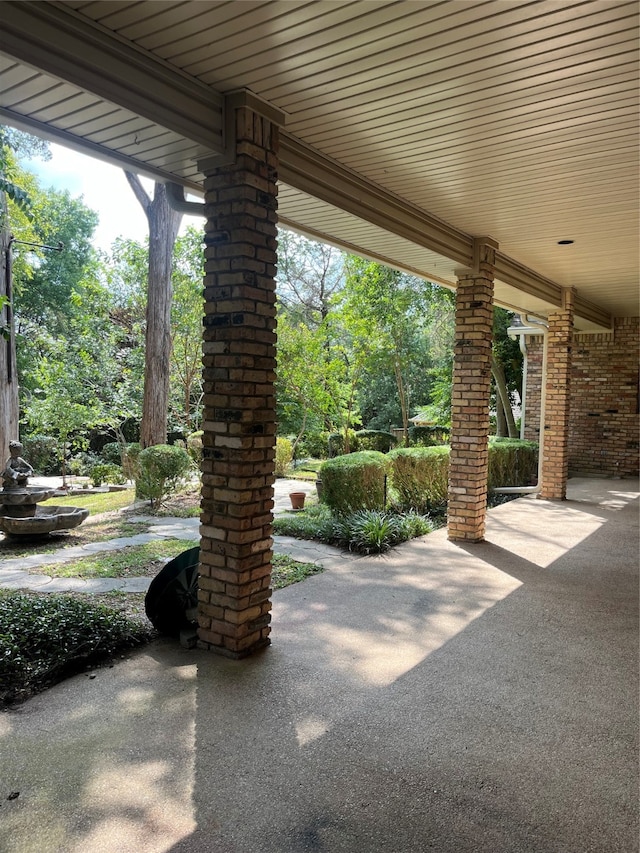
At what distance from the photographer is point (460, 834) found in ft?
6.54

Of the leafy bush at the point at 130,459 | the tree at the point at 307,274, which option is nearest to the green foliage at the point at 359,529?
the leafy bush at the point at 130,459

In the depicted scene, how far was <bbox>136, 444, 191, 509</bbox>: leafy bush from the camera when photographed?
27.5ft

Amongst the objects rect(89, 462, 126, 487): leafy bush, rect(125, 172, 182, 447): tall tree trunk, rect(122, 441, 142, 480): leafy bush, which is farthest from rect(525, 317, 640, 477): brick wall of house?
rect(89, 462, 126, 487): leafy bush

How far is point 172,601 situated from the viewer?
3.57 meters

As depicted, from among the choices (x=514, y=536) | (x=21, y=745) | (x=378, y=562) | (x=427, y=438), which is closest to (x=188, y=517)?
(x=378, y=562)

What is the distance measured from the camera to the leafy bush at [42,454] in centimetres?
1507

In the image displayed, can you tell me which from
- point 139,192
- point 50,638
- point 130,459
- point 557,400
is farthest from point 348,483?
point 139,192

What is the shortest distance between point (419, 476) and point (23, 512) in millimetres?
4797

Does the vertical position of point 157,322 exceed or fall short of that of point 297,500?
it exceeds it

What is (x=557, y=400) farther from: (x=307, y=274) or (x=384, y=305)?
(x=307, y=274)

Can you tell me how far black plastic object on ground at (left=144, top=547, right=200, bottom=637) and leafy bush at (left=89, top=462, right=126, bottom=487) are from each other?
31.4 feet

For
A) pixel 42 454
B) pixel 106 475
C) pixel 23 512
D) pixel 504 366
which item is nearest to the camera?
pixel 23 512

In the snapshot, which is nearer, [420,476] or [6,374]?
[420,476]

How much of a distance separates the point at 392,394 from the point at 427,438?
18.9 feet
